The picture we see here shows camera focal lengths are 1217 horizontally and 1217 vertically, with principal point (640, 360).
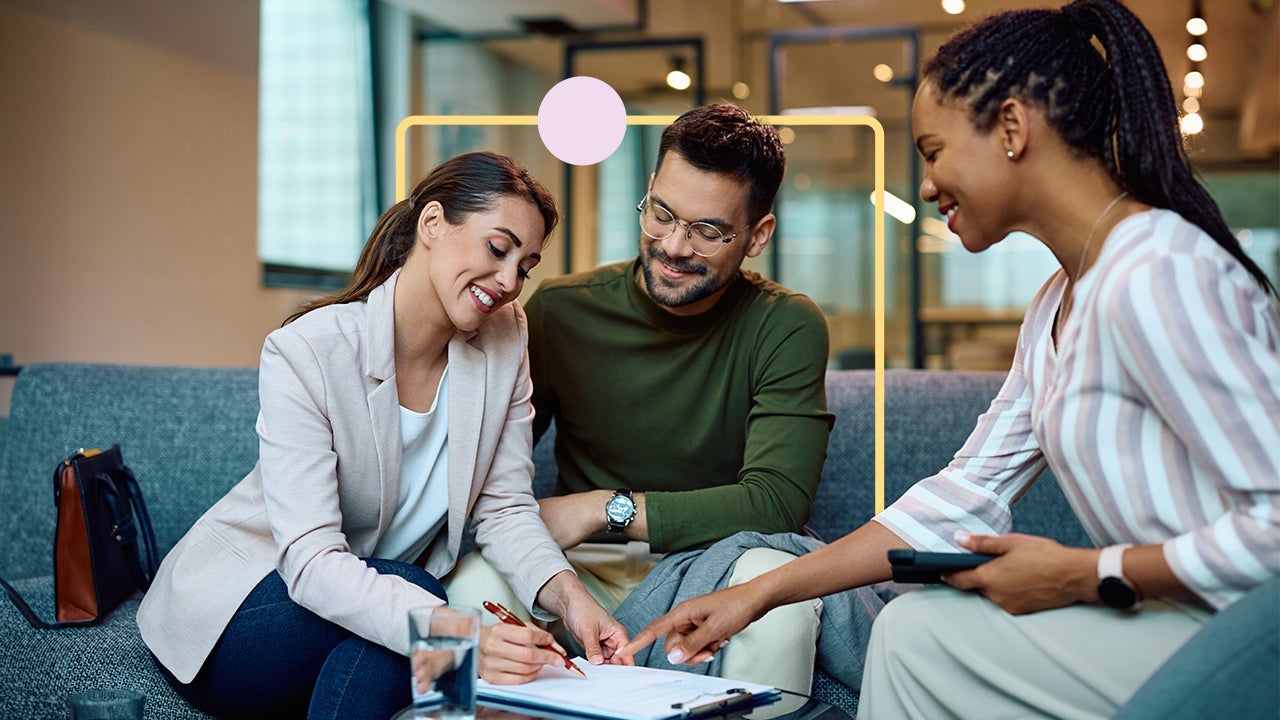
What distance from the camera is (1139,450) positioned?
125 cm

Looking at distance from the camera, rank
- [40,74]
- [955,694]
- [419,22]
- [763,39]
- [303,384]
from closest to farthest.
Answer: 1. [955,694]
2. [303,384]
3. [40,74]
4. [419,22]
5. [763,39]

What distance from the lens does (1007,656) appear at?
4.23 feet

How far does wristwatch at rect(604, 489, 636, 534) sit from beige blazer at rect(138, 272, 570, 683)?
120 millimetres

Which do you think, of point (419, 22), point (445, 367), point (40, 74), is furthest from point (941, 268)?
point (445, 367)

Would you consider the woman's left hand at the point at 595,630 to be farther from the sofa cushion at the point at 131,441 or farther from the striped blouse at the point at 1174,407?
the sofa cushion at the point at 131,441

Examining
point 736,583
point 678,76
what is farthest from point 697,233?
point 678,76

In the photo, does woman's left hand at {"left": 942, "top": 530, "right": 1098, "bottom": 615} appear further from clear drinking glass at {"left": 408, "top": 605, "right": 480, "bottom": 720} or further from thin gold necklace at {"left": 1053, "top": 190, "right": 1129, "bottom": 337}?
clear drinking glass at {"left": 408, "top": 605, "right": 480, "bottom": 720}

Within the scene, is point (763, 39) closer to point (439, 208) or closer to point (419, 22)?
point (419, 22)

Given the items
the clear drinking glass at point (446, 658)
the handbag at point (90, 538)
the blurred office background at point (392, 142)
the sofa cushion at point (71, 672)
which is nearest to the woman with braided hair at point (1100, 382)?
the clear drinking glass at point (446, 658)

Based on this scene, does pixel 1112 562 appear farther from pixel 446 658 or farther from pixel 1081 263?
pixel 446 658

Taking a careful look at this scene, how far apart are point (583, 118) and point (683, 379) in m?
0.52

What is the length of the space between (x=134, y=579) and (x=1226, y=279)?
1.81 m

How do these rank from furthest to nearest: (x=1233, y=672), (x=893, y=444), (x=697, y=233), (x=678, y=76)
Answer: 1. (x=678, y=76)
2. (x=893, y=444)
3. (x=697, y=233)
4. (x=1233, y=672)

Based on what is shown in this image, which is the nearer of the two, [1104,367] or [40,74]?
[1104,367]
